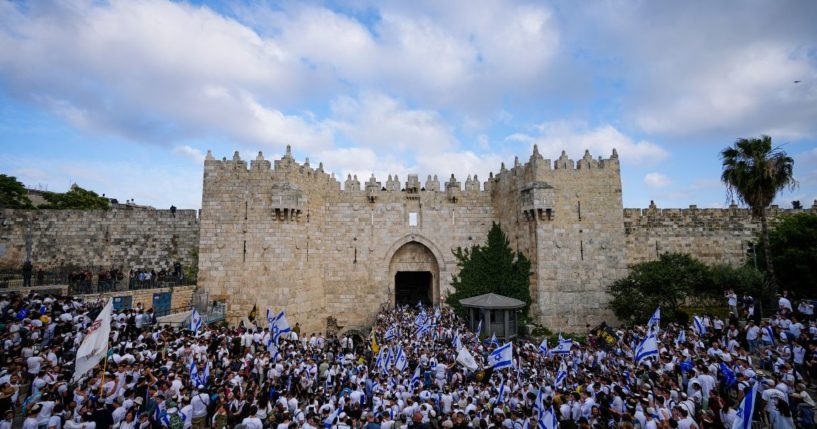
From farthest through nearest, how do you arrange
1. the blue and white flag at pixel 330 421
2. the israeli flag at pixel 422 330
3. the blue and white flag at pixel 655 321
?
the israeli flag at pixel 422 330
the blue and white flag at pixel 655 321
the blue and white flag at pixel 330 421

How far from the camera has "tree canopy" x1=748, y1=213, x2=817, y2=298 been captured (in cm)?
1738

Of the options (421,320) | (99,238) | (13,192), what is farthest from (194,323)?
(13,192)

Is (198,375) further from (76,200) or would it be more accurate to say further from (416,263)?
(76,200)

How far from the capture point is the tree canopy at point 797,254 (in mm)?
17375

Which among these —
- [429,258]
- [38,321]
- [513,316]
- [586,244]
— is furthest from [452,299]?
[38,321]

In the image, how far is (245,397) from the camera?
28.3ft

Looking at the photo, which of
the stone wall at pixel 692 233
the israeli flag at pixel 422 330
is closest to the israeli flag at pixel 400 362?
the israeli flag at pixel 422 330

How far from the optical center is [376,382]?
34.7 feet

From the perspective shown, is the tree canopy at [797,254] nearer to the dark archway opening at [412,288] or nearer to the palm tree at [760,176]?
the palm tree at [760,176]

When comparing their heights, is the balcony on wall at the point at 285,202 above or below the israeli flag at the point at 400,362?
above

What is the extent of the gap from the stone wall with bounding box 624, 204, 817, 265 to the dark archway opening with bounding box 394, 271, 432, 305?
11893mm

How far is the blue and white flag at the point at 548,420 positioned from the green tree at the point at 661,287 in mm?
12428

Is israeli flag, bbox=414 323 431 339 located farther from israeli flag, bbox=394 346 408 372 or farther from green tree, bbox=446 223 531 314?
green tree, bbox=446 223 531 314

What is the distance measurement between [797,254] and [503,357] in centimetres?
1601
